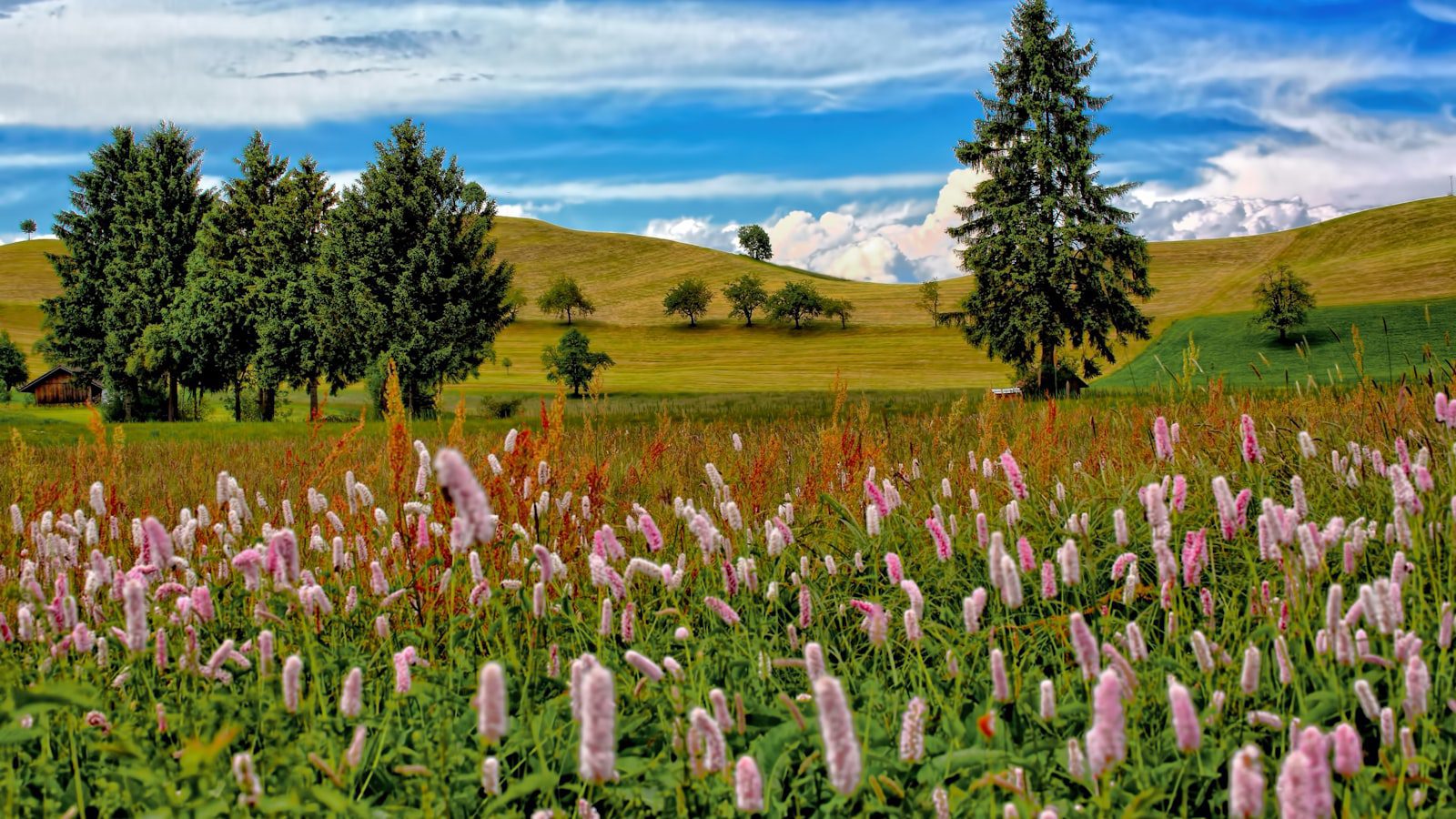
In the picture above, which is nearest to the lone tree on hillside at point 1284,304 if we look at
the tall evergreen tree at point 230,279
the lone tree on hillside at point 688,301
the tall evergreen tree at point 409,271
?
the tall evergreen tree at point 409,271

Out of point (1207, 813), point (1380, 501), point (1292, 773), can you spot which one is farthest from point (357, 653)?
point (1380, 501)

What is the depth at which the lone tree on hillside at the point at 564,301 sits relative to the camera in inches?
4048

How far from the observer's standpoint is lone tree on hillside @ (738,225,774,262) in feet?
481

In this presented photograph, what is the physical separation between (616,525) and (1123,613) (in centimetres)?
312

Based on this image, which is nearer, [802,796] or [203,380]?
[802,796]

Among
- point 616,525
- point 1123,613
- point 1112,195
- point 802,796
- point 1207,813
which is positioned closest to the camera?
point 802,796

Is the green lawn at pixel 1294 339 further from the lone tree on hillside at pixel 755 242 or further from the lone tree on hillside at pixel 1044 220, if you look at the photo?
the lone tree on hillside at pixel 755 242

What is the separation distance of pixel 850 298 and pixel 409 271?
7999cm

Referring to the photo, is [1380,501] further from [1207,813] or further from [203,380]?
[203,380]

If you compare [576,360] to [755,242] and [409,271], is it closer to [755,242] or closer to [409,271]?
[409,271]

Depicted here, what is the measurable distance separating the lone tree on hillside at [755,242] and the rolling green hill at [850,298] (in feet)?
48.0

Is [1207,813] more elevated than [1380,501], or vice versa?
[1380,501]

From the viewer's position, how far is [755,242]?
146875mm

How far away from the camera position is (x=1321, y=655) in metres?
2.78
